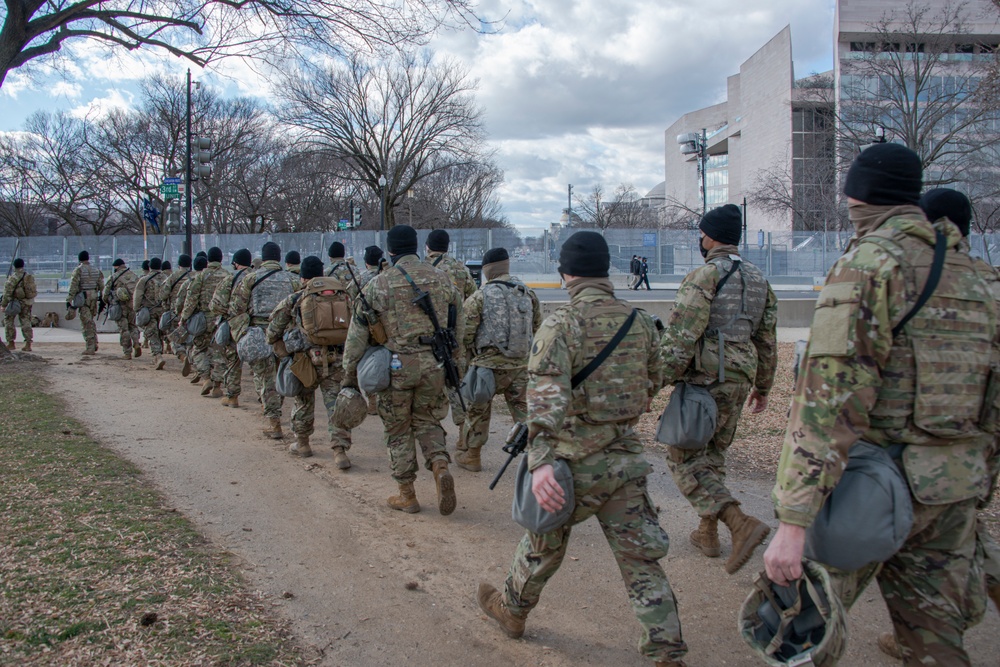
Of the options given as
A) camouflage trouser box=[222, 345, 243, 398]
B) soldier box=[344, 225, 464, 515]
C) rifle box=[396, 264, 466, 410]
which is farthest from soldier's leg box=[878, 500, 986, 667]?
camouflage trouser box=[222, 345, 243, 398]

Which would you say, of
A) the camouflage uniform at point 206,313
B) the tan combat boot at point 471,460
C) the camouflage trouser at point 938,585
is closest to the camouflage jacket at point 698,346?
the camouflage trouser at point 938,585

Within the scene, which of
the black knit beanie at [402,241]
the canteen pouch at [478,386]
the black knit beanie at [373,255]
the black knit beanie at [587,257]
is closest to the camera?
the black knit beanie at [587,257]

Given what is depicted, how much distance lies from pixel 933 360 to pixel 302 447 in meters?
6.08

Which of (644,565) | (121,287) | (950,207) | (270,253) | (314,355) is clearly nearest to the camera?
(644,565)

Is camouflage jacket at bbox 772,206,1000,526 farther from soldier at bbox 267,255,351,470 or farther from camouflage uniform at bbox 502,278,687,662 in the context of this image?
soldier at bbox 267,255,351,470

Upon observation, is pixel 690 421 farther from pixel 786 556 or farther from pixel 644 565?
pixel 786 556

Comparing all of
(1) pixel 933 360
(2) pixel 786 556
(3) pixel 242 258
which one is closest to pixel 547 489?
(2) pixel 786 556

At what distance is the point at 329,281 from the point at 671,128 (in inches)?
3844

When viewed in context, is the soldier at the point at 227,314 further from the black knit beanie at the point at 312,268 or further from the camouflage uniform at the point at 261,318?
the black knit beanie at the point at 312,268

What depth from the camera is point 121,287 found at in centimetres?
1420

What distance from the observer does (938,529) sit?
2.45 m

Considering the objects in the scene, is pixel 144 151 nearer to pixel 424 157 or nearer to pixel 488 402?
pixel 424 157

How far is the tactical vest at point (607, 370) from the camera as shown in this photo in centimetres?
322

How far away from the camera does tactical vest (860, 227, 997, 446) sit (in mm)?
2367
